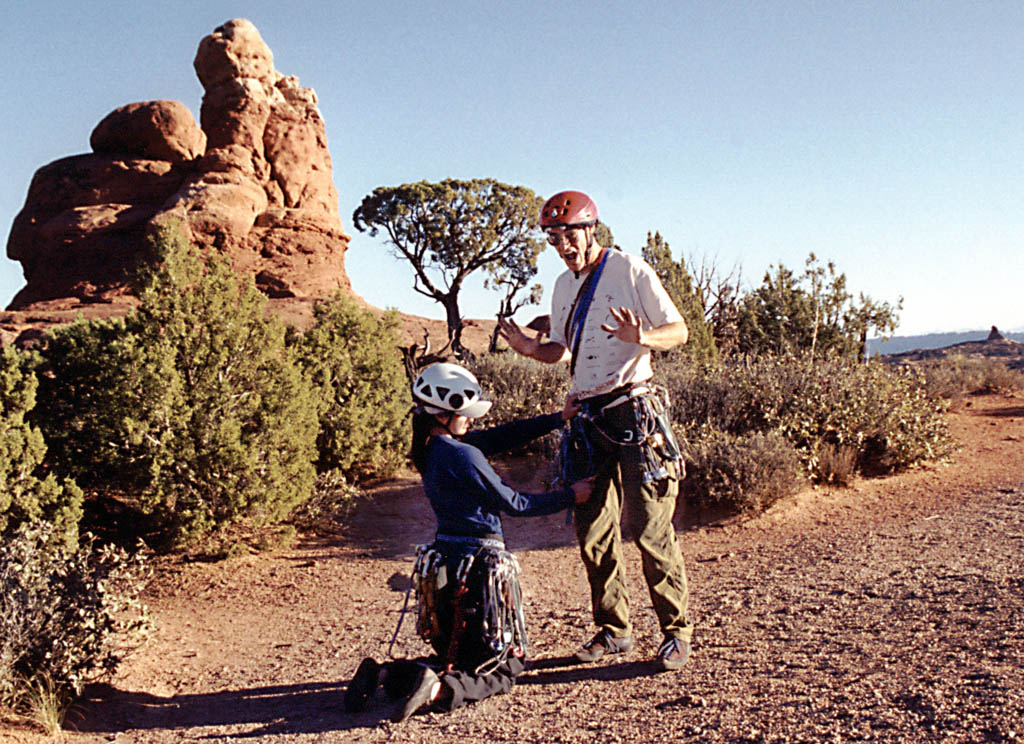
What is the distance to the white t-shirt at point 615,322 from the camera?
353cm

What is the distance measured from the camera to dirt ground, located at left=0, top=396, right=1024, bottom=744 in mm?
2918

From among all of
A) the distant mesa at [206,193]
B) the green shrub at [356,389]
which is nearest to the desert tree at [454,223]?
the distant mesa at [206,193]

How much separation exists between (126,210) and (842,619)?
28.4 metres

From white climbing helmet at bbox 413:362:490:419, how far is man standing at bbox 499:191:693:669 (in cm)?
36

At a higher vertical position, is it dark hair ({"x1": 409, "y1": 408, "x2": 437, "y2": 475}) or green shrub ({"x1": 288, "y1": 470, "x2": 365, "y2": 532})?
dark hair ({"x1": 409, "y1": 408, "x2": 437, "y2": 475})

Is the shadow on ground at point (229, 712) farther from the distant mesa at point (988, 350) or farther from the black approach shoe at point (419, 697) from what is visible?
the distant mesa at point (988, 350)

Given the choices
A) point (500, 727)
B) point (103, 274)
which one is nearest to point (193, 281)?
point (500, 727)

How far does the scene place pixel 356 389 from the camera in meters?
8.83

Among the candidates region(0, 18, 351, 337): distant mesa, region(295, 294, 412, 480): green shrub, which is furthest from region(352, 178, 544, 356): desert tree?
region(295, 294, 412, 480): green shrub

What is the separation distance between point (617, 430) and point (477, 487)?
2.28 feet

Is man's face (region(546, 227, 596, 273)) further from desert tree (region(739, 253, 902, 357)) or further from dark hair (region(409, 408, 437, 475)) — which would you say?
desert tree (region(739, 253, 902, 357))

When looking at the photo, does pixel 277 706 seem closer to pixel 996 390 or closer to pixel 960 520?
pixel 960 520

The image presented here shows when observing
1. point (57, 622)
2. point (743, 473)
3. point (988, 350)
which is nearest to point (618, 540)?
point (57, 622)

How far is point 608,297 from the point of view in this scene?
361cm
